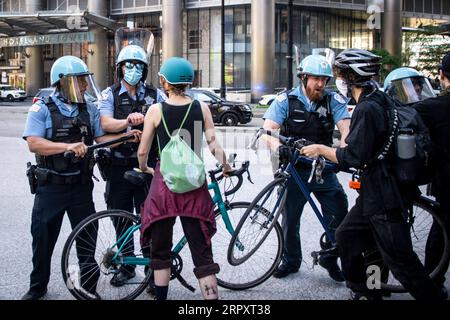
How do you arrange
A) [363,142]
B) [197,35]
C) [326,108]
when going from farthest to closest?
[197,35], [326,108], [363,142]

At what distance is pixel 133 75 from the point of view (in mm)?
4844

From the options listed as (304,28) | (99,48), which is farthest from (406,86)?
(99,48)

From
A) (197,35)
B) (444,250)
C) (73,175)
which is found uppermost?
(197,35)

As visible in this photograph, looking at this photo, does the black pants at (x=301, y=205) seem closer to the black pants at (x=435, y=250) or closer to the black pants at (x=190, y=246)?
the black pants at (x=435, y=250)

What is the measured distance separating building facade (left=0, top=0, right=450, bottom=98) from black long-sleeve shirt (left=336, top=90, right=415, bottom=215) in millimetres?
40167

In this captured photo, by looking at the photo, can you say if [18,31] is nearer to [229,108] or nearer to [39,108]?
[229,108]

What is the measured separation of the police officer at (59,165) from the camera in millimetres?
4262

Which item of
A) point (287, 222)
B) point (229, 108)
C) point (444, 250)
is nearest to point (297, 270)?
point (287, 222)

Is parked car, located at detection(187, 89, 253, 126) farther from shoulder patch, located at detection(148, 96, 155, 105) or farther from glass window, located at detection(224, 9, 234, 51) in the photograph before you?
glass window, located at detection(224, 9, 234, 51)

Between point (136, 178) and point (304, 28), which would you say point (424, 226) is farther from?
point (304, 28)

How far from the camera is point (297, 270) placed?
17.1 feet

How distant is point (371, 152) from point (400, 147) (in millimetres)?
183

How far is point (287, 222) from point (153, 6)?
163 ft

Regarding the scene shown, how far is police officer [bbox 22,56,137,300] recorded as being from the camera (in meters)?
4.26
